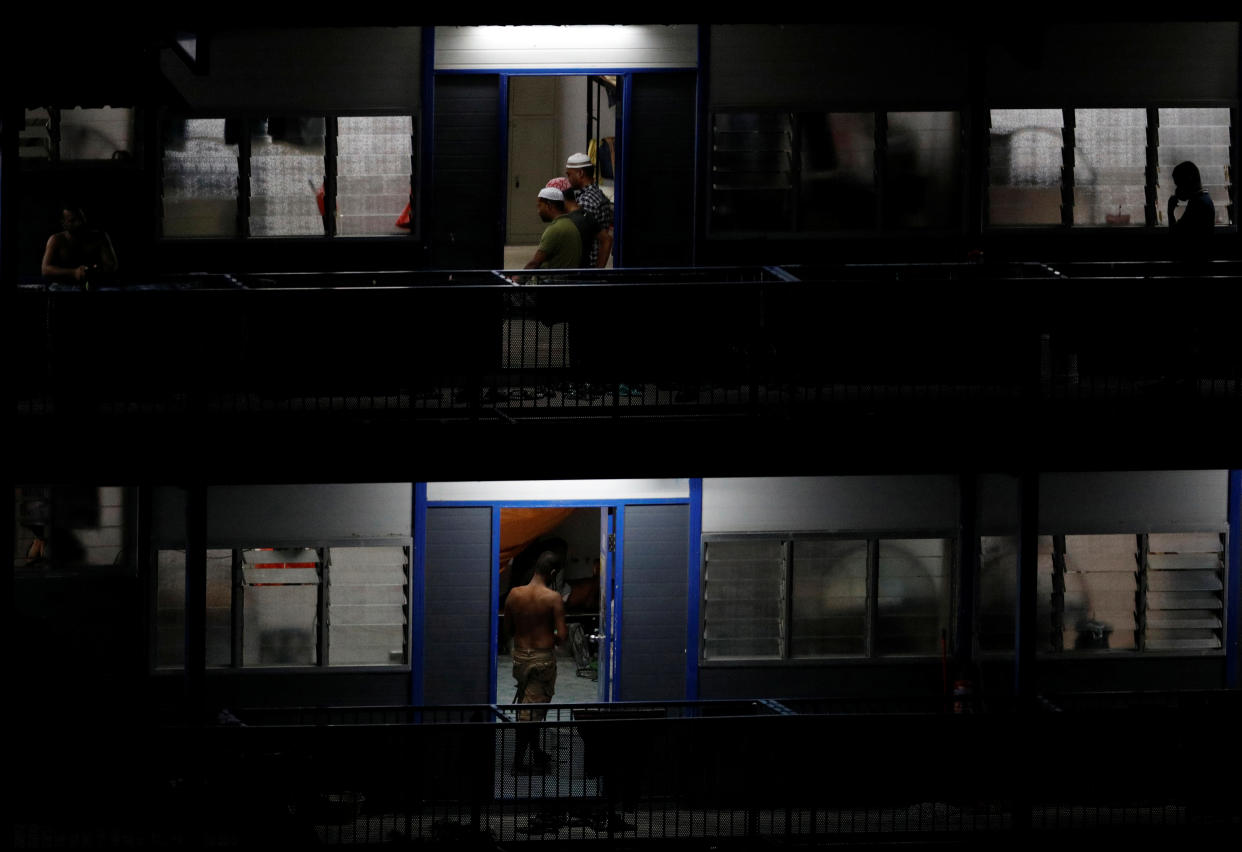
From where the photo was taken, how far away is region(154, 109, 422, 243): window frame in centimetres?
1905

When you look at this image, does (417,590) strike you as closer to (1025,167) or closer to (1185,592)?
(1025,167)

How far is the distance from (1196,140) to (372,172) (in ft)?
26.2

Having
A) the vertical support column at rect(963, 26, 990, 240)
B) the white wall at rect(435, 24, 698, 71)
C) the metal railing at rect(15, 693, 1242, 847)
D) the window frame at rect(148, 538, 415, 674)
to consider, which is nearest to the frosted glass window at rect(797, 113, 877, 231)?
the vertical support column at rect(963, 26, 990, 240)

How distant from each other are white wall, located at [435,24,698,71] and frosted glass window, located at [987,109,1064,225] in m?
3.20

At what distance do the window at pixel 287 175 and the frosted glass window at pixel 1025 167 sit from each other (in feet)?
18.6

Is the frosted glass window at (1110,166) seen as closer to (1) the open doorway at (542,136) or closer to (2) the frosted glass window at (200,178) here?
A: (1) the open doorway at (542,136)

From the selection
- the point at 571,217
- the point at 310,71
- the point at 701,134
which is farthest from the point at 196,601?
the point at 701,134

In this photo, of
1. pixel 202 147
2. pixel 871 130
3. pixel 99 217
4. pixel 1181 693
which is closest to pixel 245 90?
pixel 202 147

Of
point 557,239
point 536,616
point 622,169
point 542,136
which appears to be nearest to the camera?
point 557,239

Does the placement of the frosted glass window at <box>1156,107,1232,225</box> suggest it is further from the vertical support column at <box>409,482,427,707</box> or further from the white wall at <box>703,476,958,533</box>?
the vertical support column at <box>409,482,427,707</box>

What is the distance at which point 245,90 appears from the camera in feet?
62.4

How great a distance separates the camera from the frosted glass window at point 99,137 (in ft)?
62.7

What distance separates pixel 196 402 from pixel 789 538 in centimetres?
602

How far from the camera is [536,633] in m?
18.8
